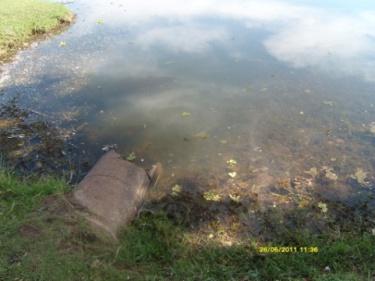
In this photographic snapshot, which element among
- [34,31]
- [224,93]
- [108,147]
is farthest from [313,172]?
[34,31]

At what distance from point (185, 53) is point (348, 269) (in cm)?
699

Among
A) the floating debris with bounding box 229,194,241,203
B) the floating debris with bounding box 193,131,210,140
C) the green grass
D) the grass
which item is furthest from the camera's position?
the green grass

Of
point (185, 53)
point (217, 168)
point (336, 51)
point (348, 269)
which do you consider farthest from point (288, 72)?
point (348, 269)

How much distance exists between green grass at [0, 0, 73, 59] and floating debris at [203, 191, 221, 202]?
7.31m

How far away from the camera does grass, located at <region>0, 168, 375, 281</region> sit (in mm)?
3820

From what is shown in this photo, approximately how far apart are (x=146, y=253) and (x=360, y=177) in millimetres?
3497

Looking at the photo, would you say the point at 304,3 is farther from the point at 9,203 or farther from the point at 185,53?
the point at 9,203

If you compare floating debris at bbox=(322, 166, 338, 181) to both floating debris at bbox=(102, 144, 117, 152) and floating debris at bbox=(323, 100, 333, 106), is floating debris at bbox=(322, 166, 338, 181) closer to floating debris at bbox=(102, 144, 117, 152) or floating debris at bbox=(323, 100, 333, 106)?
floating debris at bbox=(323, 100, 333, 106)

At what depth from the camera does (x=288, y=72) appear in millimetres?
8828

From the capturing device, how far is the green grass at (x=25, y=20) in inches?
410

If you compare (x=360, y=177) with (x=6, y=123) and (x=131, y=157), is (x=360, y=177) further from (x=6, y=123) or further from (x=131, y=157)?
(x=6, y=123)

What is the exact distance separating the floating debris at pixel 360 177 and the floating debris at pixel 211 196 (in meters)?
2.13

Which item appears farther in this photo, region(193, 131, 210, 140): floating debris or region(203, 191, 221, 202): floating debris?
region(193, 131, 210, 140): floating debris

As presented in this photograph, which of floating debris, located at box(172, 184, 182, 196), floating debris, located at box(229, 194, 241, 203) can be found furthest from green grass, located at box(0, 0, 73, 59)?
floating debris, located at box(229, 194, 241, 203)
